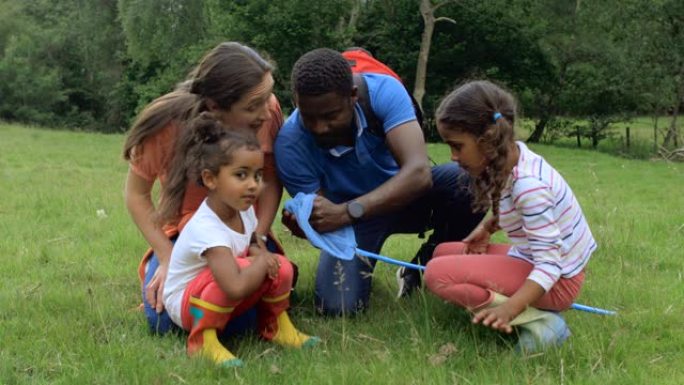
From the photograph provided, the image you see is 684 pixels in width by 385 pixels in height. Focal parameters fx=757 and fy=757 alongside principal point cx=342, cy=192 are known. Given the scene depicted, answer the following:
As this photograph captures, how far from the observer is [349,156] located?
4.41 meters

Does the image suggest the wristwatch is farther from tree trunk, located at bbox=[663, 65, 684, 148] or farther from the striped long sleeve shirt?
tree trunk, located at bbox=[663, 65, 684, 148]

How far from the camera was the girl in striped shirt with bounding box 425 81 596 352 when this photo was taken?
324cm

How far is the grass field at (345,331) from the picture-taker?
10.2 ft

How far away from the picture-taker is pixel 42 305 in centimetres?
423

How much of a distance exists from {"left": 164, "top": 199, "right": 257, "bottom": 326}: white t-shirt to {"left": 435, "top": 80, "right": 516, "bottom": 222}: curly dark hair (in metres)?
1.08

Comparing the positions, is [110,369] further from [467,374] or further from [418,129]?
[418,129]

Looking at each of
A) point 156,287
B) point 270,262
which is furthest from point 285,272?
point 156,287

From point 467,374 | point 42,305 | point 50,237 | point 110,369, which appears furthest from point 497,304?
point 50,237

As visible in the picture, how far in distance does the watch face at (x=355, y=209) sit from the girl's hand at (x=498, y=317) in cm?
99

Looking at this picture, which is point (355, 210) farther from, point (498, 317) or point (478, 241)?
point (498, 317)

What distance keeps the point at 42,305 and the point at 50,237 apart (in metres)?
2.60

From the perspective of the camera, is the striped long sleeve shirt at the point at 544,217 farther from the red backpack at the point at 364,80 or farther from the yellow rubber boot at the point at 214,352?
the yellow rubber boot at the point at 214,352

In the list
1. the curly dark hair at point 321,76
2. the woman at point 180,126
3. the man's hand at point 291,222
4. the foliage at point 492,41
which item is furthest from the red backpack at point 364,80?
the foliage at point 492,41

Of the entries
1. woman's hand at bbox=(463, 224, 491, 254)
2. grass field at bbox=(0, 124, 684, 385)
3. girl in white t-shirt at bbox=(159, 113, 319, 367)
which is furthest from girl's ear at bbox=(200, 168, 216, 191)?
woman's hand at bbox=(463, 224, 491, 254)
